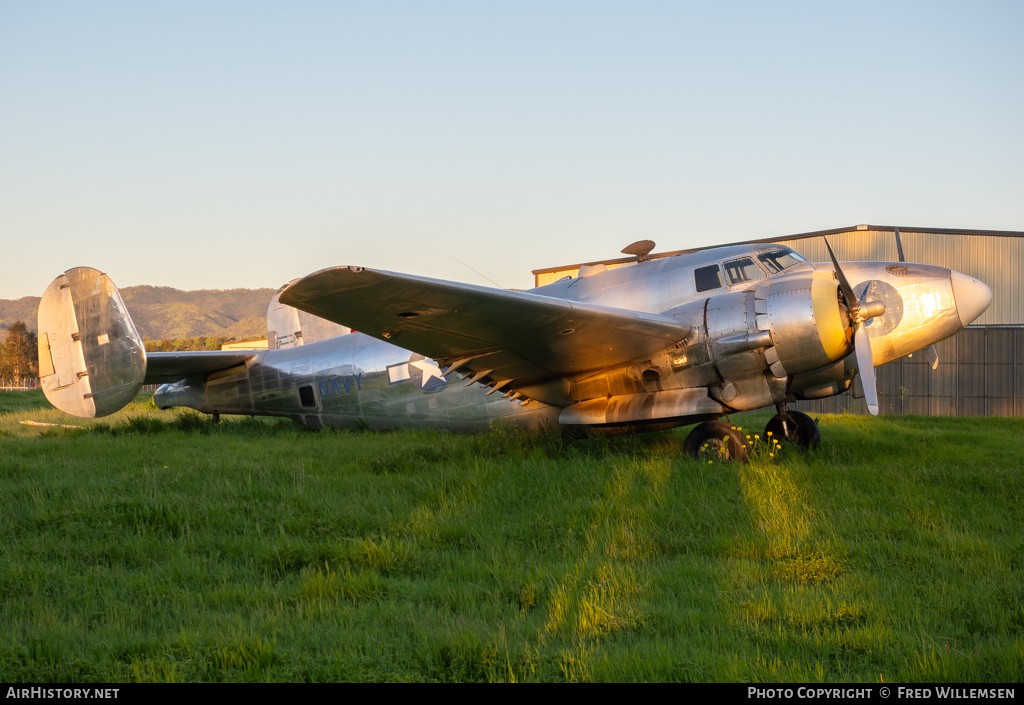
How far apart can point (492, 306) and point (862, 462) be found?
5066 millimetres

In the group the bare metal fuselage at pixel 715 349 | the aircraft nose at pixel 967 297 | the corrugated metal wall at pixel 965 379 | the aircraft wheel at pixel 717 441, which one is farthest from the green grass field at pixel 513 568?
the corrugated metal wall at pixel 965 379

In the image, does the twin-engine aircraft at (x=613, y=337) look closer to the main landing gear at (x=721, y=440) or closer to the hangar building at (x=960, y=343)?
the main landing gear at (x=721, y=440)

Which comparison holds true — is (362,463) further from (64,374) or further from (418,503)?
(64,374)

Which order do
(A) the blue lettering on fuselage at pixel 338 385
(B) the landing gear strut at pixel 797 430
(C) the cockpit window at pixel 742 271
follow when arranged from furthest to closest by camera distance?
(A) the blue lettering on fuselage at pixel 338 385 < (B) the landing gear strut at pixel 797 430 < (C) the cockpit window at pixel 742 271

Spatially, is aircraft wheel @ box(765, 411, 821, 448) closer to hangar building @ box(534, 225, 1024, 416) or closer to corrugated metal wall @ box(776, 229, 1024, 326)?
hangar building @ box(534, 225, 1024, 416)

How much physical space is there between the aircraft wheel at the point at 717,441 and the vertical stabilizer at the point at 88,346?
28.1ft

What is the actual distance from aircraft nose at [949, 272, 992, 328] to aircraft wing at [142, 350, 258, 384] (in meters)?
Result: 12.0

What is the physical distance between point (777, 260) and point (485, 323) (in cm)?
430

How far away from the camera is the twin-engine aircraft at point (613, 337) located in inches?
327

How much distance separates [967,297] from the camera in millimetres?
9094

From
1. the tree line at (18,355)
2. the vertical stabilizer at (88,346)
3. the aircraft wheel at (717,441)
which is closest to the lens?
the aircraft wheel at (717,441)

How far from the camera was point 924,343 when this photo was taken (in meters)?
9.37

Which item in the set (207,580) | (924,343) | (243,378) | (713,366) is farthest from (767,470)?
(243,378)

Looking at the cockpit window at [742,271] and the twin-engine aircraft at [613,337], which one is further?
the cockpit window at [742,271]
